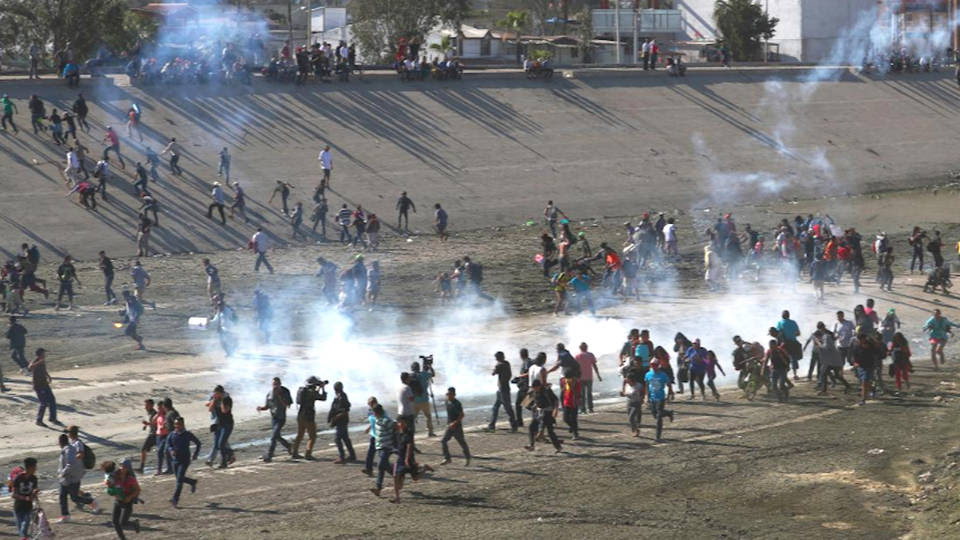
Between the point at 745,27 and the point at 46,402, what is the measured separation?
2112 inches

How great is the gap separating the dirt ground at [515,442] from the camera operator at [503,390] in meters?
0.30

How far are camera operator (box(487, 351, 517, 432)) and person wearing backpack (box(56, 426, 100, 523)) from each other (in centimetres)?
580

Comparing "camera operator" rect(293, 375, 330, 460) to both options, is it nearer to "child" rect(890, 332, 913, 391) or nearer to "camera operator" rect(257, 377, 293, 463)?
"camera operator" rect(257, 377, 293, 463)

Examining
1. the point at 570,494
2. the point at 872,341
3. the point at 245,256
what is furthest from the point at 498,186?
the point at 570,494

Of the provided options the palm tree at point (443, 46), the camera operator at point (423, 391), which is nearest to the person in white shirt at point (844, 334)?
the camera operator at point (423, 391)

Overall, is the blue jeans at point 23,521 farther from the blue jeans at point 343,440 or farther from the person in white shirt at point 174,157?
the person in white shirt at point 174,157

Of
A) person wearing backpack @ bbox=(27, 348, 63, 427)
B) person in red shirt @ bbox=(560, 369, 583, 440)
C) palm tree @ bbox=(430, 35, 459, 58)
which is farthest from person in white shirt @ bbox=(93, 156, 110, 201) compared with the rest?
palm tree @ bbox=(430, 35, 459, 58)

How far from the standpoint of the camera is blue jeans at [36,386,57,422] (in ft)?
66.8

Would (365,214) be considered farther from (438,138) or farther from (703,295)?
(703,295)

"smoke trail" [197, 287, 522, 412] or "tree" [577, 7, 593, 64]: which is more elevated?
"tree" [577, 7, 593, 64]

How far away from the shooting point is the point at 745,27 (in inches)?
2702

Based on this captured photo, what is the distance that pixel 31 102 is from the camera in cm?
3847

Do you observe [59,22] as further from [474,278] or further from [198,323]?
[198,323]

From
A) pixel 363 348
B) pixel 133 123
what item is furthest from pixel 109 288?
pixel 133 123
